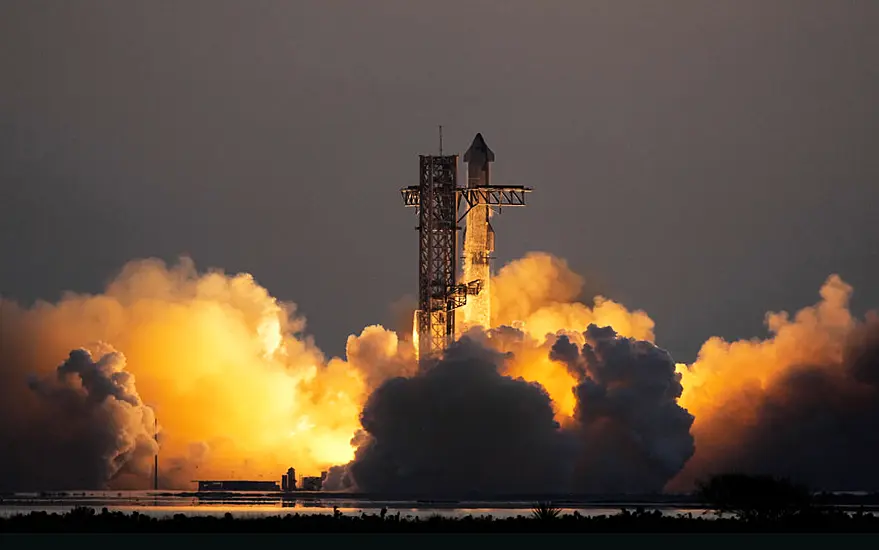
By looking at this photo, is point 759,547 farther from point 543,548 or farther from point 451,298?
point 451,298

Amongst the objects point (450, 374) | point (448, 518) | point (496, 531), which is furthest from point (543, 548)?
point (450, 374)

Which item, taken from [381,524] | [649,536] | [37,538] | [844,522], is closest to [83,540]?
[37,538]

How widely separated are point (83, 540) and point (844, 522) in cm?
4140

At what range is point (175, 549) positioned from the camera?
151000mm

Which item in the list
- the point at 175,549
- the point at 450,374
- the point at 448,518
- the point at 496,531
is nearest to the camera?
the point at 175,549

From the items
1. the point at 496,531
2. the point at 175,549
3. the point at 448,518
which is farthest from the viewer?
the point at 448,518

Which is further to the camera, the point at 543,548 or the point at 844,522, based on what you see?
the point at 844,522

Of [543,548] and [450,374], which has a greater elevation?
[450,374]

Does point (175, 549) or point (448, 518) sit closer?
point (175, 549)

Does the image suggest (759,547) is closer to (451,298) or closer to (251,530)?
(251,530)

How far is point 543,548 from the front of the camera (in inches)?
6014

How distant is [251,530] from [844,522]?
32385 millimetres

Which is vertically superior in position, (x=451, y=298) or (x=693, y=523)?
(x=451, y=298)

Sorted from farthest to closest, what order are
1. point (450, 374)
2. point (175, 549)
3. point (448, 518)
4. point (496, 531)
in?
point (450, 374)
point (448, 518)
point (496, 531)
point (175, 549)
